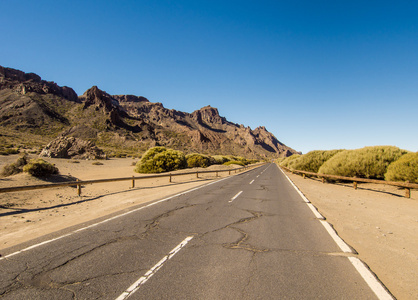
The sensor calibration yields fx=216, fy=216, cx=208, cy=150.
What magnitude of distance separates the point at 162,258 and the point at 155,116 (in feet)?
653

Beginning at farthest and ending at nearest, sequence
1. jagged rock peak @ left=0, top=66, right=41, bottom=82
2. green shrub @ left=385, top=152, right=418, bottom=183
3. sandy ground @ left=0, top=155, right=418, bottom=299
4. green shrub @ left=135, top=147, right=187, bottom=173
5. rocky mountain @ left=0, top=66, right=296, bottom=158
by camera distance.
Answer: jagged rock peak @ left=0, top=66, right=41, bottom=82
rocky mountain @ left=0, top=66, right=296, bottom=158
green shrub @ left=135, top=147, right=187, bottom=173
green shrub @ left=385, top=152, right=418, bottom=183
sandy ground @ left=0, top=155, right=418, bottom=299

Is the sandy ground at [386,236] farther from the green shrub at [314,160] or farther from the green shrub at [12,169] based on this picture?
the green shrub at [12,169]

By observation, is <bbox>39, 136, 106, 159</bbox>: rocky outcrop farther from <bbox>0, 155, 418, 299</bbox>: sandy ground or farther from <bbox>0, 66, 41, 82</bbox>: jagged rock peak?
<bbox>0, 66, 41, 82</bbox>: jagged rock peak

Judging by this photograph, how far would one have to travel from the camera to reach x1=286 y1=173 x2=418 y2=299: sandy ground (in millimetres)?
3438

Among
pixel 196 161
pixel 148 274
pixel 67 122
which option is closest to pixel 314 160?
pixel 196 161

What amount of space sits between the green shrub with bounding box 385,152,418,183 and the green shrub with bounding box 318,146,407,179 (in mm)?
2039

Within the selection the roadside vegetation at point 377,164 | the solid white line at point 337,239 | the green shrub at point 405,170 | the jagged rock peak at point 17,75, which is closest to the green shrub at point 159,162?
the roadside vegetation at point 377,164

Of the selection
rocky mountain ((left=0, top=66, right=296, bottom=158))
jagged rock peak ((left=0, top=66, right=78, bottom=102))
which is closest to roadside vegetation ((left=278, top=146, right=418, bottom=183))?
rocky mountain ((left=0, top=66, right=296, bottom=158))

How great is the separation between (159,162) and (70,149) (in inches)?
890

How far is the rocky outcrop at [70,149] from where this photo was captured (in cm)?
3600

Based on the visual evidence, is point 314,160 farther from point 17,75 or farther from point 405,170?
point 17,75

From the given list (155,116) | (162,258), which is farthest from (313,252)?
(155,116)

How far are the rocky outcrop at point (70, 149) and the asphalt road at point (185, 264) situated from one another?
37452mm

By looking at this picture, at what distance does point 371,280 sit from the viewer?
3.28 metres
